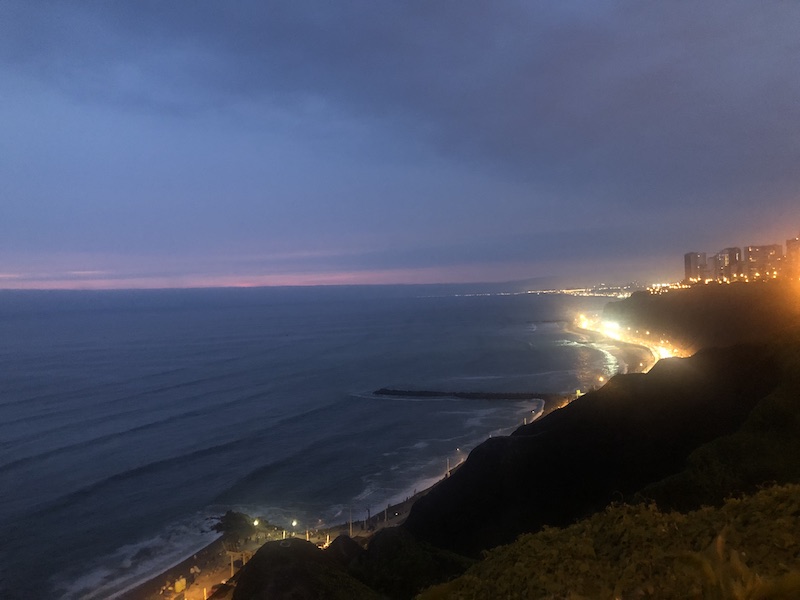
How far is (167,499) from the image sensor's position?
104 ft

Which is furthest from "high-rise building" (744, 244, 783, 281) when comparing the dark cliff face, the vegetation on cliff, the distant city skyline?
the vegetation on cliff

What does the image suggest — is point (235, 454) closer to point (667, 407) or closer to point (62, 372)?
point (667, 407)

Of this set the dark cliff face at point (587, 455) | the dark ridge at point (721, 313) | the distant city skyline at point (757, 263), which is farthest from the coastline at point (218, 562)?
the distant city skyline at point (757, 263)

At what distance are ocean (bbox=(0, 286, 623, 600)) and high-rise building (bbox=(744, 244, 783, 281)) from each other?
7344cm

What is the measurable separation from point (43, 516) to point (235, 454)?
42.5 ft

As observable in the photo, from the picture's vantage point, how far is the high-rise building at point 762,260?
132125mm

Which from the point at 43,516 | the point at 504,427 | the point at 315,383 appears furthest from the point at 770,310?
the point at 43,516

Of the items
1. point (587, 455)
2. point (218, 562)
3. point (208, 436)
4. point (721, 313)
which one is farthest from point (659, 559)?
point (721, 313)

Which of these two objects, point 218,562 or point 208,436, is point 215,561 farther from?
point 208,436

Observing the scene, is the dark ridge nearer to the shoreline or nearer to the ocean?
the ocean

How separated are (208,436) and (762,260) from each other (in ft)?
487

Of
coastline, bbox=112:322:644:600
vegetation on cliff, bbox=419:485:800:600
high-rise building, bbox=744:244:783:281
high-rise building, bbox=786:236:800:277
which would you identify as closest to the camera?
vegetation on cliff, bbox=419:485:800:600

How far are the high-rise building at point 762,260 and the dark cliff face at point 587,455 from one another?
126 m

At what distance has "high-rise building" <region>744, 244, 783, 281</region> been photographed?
433 feet
